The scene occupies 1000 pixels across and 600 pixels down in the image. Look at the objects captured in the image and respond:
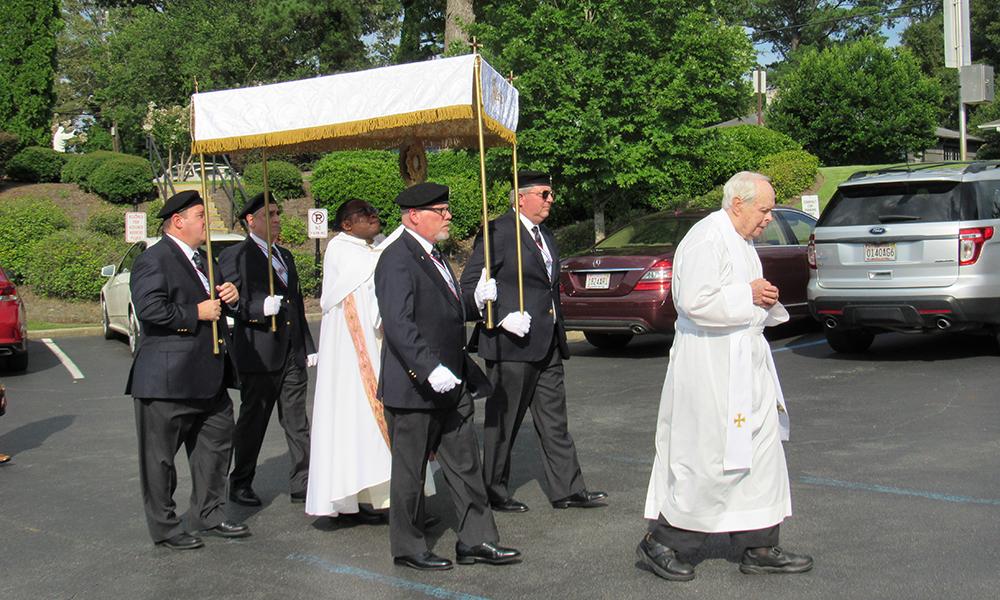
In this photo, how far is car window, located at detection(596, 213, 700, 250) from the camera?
Answer: 41.7 ft

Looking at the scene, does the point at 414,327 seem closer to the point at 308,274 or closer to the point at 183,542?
the point at 183,542

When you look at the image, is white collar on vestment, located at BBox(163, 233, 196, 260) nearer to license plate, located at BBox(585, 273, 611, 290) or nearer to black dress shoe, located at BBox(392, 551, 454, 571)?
black dress shoe, located at BBox(392, 551, 454, 571)

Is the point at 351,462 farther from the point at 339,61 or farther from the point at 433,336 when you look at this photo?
the point at 339,61

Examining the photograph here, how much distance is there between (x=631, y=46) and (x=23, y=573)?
1502 centimetres

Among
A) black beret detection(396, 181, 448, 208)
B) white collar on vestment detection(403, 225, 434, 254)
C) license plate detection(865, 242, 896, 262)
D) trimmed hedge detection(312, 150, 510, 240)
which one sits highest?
trimmed hedge detection(312, 150, 510, 240)

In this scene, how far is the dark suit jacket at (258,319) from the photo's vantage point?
21.4 feet

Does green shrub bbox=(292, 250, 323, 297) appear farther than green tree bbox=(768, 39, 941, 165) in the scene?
No

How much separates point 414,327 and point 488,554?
116 centimetres

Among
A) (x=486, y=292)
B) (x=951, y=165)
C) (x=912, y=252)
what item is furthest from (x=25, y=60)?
(x=486, y=292)

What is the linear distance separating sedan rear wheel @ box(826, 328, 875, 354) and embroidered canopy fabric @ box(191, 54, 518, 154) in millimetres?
6661

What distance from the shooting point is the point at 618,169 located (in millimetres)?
19094

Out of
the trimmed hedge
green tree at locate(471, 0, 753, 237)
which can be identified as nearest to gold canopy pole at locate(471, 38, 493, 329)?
green tree at locate(471, 0, 753, 237)

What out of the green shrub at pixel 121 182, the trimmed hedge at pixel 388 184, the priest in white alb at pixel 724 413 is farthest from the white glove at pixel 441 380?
the green shrub at pixel 121 182

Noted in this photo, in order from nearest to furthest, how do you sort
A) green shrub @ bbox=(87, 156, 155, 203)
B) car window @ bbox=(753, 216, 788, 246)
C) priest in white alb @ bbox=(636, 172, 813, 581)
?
priest in white alb @ bbox=(636, 172, 813, 581), car window @ bbox=(753, 216, 788, 246), green shrub @ bbox=(87, 156, 155, 203)
